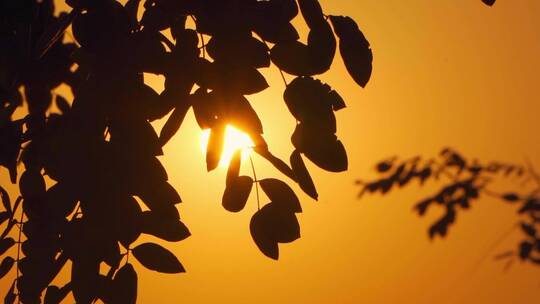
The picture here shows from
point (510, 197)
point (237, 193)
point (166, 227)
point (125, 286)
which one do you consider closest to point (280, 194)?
point (237, 193)

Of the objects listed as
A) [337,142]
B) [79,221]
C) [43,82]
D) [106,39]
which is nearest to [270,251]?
[337,142]

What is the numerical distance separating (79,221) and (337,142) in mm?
472

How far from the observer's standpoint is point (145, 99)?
0.97 metres

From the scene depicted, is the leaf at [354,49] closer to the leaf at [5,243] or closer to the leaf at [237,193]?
the leaf at [237,193]

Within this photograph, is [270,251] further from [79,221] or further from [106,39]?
[106,39]

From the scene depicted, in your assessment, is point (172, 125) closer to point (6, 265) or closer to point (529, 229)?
point (6, 265)

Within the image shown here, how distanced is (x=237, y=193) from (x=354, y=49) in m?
0.34

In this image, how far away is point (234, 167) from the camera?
1.08 metres

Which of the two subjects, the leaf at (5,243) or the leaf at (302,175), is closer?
the leaf at (302,175)

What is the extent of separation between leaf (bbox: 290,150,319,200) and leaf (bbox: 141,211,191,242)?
21 centimetres

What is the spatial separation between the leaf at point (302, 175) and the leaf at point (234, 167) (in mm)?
117

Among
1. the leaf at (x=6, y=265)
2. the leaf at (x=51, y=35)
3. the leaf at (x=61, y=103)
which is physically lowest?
the leaf at (x=6, y=265)

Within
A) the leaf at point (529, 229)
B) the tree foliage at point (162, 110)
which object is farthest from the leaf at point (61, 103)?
the leaf at point (529, 229)

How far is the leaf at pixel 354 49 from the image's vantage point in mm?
949
